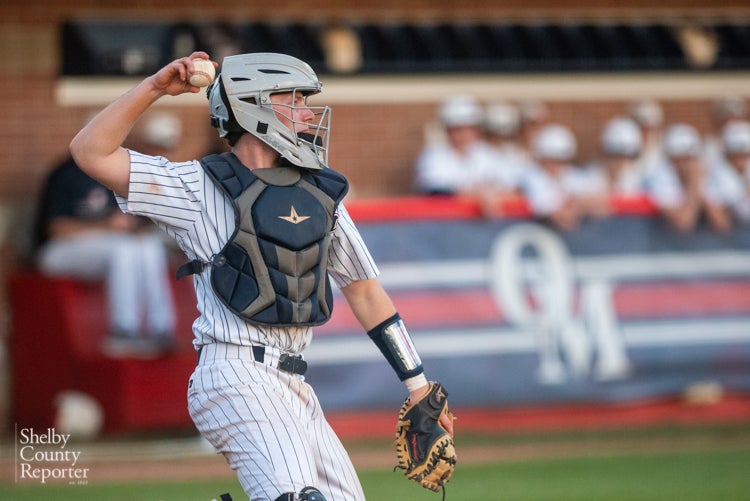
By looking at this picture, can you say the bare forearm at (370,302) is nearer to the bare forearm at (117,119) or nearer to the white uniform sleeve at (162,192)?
the white uniform sleeve at (162,192)

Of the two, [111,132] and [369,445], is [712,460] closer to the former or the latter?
[369,445]

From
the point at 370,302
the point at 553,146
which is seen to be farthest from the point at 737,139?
the point at 370,302

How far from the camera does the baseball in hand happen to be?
4508 millimetres

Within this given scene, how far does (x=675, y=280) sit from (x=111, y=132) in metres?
7.44

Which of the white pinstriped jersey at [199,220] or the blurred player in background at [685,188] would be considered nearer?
the white pinstriped jersey at [199,220]

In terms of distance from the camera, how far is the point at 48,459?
9.00 metres

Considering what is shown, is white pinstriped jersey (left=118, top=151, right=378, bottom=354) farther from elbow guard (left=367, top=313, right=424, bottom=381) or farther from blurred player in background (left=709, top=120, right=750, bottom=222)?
blurred player in background (left=709, top=120, right=750, bottom=222)

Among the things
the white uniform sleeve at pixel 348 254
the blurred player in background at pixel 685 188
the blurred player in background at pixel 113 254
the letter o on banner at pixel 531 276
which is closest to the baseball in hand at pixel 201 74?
the white uniform sleeve at pixel 348 254

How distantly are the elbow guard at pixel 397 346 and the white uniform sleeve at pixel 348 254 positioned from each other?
0.21m

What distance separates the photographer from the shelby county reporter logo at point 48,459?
864cm

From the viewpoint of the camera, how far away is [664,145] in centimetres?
1225

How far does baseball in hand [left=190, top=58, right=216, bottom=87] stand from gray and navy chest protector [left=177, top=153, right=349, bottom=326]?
39 cm

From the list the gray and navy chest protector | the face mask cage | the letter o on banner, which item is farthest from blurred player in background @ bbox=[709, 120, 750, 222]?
the gray and navy chest protector

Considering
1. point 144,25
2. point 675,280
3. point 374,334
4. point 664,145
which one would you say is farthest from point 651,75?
point 374,334
